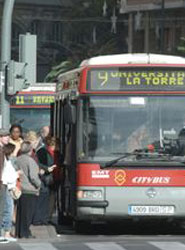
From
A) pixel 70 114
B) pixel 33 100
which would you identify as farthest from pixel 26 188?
pixel 33 100

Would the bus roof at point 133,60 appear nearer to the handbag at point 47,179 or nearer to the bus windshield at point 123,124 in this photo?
the bus windshield at point 123,124

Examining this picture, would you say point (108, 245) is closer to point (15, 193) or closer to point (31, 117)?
point (15, 193)

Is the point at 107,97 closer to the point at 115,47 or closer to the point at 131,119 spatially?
the point at 131,119

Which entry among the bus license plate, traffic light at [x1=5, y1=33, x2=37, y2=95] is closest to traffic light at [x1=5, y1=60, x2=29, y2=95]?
traffic light at [x1=5, y1=33, x2=37, y2=95]

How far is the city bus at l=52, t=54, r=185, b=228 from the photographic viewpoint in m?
17.1

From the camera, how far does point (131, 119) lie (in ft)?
56.5

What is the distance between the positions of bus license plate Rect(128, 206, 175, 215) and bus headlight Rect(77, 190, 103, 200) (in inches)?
20.8

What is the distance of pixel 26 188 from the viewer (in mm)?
16766

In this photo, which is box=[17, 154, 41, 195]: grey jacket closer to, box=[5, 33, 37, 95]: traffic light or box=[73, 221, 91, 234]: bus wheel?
box=[5, 33, 37, 95]: traffic light

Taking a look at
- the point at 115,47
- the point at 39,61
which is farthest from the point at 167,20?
the point at 39,61

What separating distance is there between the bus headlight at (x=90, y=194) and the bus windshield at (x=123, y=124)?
53 centimetres

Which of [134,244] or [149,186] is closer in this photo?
[134,244]

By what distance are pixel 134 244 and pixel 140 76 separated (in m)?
3.01

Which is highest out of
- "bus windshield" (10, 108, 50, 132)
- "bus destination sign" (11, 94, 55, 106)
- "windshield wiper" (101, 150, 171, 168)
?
"bus destination sign" (11, 94, 55, 106)
